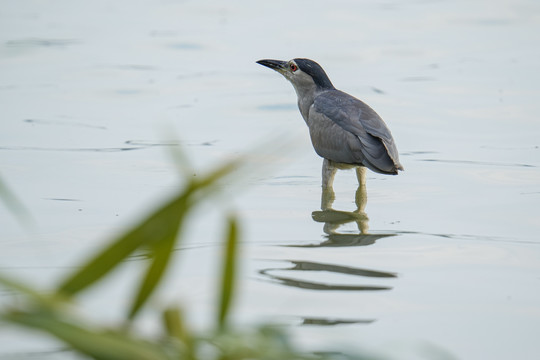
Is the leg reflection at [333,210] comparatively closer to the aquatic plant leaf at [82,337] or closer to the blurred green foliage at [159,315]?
the blurred green foliage at [159,315]

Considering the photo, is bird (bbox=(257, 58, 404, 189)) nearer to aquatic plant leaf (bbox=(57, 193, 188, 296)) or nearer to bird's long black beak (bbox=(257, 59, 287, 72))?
bird's long black beak (bbox=(257, 59, 287, 72))

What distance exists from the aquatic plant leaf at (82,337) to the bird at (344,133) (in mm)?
4922

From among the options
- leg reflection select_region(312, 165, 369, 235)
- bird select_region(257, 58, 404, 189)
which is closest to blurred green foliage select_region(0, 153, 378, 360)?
leg reflection select_region(312, 165, 369, 235)

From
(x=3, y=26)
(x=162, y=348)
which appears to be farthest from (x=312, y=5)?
(x=162, y=348)

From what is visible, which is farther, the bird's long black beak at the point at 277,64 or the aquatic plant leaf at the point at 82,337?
the bird's long black beak at the point at 277,64

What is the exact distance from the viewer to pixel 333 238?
5137mm

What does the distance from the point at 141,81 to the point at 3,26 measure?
3322 millimetres

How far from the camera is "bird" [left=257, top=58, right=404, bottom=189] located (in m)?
5.95

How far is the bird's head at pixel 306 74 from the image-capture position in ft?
23.5

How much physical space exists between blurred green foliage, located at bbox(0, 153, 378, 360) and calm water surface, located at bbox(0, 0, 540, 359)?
88mm

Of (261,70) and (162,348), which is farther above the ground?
(162,348)

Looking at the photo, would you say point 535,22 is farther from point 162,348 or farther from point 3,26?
point 162,348

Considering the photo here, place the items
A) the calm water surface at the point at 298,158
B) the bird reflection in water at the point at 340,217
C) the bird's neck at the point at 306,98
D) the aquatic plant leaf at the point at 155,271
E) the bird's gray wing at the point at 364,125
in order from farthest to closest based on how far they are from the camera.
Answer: the bird's neck at the point at 306,98, the bird's gray wing at the point at 364,125, the bird reflection in water at the point at 340,217, the calm water surface at the point at 298,158, the aquatic plant leaf at the point at 155,271

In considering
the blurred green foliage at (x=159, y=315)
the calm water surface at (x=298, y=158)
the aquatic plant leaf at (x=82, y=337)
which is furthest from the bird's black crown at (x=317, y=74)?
the aquatic plant leaf at (x=82, y=337)
